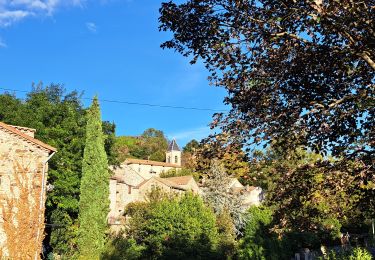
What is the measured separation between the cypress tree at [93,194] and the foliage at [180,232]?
8.83 ft

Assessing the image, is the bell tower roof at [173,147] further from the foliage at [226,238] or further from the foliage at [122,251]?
the foliage at [122,251]

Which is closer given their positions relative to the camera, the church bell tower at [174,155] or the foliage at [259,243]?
the foliage at [259,243]

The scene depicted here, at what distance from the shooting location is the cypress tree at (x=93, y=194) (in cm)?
2084

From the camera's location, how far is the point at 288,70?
5305mm

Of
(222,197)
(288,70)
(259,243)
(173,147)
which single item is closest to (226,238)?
(259,243)

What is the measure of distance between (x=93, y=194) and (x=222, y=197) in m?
10.6

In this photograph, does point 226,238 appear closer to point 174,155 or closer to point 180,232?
point 180,232

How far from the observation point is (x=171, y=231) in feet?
62.4

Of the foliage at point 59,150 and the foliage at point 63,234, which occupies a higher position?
the foliage at point 59,150

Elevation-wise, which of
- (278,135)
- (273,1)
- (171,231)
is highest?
(273,1)

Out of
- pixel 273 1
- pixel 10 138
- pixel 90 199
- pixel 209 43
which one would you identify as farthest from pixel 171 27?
pixel 90 199

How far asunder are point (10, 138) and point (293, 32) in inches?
472

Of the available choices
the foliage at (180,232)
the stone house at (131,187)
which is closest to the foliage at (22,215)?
the foliage at (180,232)

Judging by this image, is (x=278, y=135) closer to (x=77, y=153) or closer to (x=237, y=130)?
(x=237, y=130)
